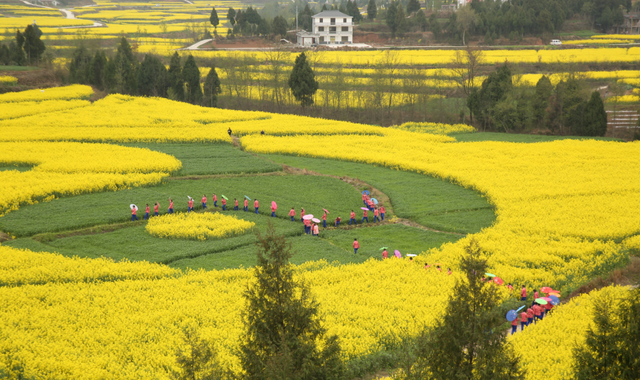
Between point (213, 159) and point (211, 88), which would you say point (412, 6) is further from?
point (213, 159)

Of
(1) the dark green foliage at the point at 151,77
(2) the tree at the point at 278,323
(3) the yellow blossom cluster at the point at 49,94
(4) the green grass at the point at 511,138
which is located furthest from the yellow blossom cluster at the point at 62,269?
(1) the dark green foliage at the point at 151,77

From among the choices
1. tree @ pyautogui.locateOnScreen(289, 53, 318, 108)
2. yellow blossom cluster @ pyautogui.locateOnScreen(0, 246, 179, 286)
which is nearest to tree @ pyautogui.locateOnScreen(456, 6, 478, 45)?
tree @ pyautogui.locateOnScreen(289, 53, 318, 108)

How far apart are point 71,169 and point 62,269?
18050mm

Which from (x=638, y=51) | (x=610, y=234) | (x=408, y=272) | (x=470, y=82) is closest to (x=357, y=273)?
(x=408, y=272)

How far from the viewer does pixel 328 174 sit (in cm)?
4209

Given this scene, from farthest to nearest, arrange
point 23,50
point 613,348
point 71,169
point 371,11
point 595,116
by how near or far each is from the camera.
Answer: point 371,11, point 23,50, point 595,116, point 71,169, point 613,348

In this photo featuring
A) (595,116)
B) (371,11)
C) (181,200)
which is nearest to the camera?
(181,200)

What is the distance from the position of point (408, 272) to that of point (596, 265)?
29.8ft

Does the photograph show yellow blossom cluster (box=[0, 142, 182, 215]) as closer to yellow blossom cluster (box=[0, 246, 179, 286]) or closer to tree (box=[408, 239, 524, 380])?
yellow blossom cluster (box=[0, 246, 179, 286])

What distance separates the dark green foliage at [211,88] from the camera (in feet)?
248

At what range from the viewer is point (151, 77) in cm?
8138

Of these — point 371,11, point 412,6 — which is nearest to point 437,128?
point 371,11

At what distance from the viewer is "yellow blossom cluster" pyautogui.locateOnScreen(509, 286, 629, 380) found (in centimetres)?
1588

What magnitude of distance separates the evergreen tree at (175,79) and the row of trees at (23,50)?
2424 centimetres
